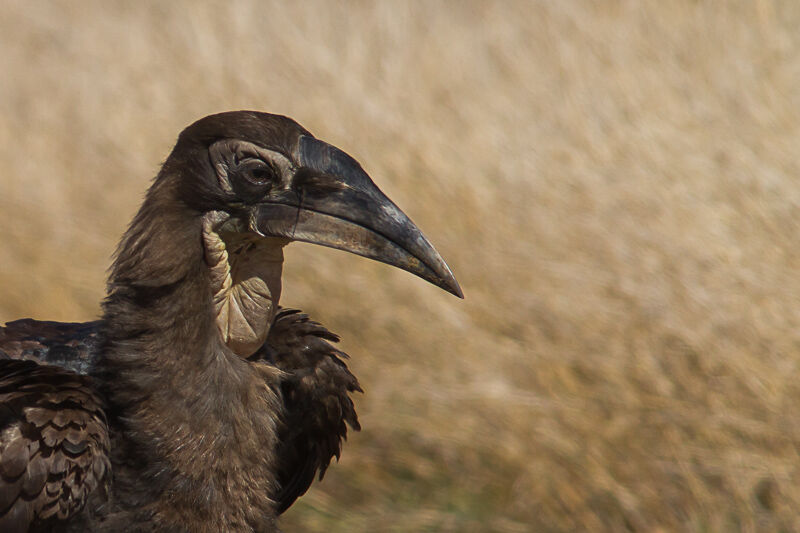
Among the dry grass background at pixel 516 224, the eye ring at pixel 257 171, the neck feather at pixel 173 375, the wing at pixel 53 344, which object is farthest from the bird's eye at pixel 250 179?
the dry grass background at pixel 516 224

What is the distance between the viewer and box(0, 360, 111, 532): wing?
8.71 ft

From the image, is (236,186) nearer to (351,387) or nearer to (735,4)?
(351,387)

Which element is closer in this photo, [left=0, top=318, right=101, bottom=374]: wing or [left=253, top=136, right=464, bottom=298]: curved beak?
[left=253, top=136, right=464, bottom=298]: curved beak

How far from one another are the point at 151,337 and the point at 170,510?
0.40 metres

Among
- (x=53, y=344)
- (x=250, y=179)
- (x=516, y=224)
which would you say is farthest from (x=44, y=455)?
(x=516, y=224)

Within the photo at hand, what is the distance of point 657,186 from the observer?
512 cm

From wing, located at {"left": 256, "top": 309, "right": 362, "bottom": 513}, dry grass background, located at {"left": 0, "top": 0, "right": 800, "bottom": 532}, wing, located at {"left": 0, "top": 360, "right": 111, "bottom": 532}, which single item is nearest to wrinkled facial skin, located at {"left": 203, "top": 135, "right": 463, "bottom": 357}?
wing, located at {"left": 0, "top": 360, "right": 111, "bottom": 532}

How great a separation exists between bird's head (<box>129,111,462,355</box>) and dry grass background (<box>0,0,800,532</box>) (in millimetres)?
2081

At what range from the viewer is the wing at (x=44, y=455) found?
105 inches

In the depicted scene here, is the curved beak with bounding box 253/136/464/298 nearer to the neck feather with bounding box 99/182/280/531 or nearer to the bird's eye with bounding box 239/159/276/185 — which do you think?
the bird's eye with bounding box 239/159/276/185

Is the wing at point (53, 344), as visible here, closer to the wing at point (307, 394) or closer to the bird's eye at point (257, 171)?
the wing at point (307, 394)

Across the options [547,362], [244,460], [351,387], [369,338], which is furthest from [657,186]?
[244,460]

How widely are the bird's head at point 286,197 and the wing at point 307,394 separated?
0.57 meters

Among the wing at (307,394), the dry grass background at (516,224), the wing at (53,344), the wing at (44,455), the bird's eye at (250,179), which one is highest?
the dry grass background at (516,224)
